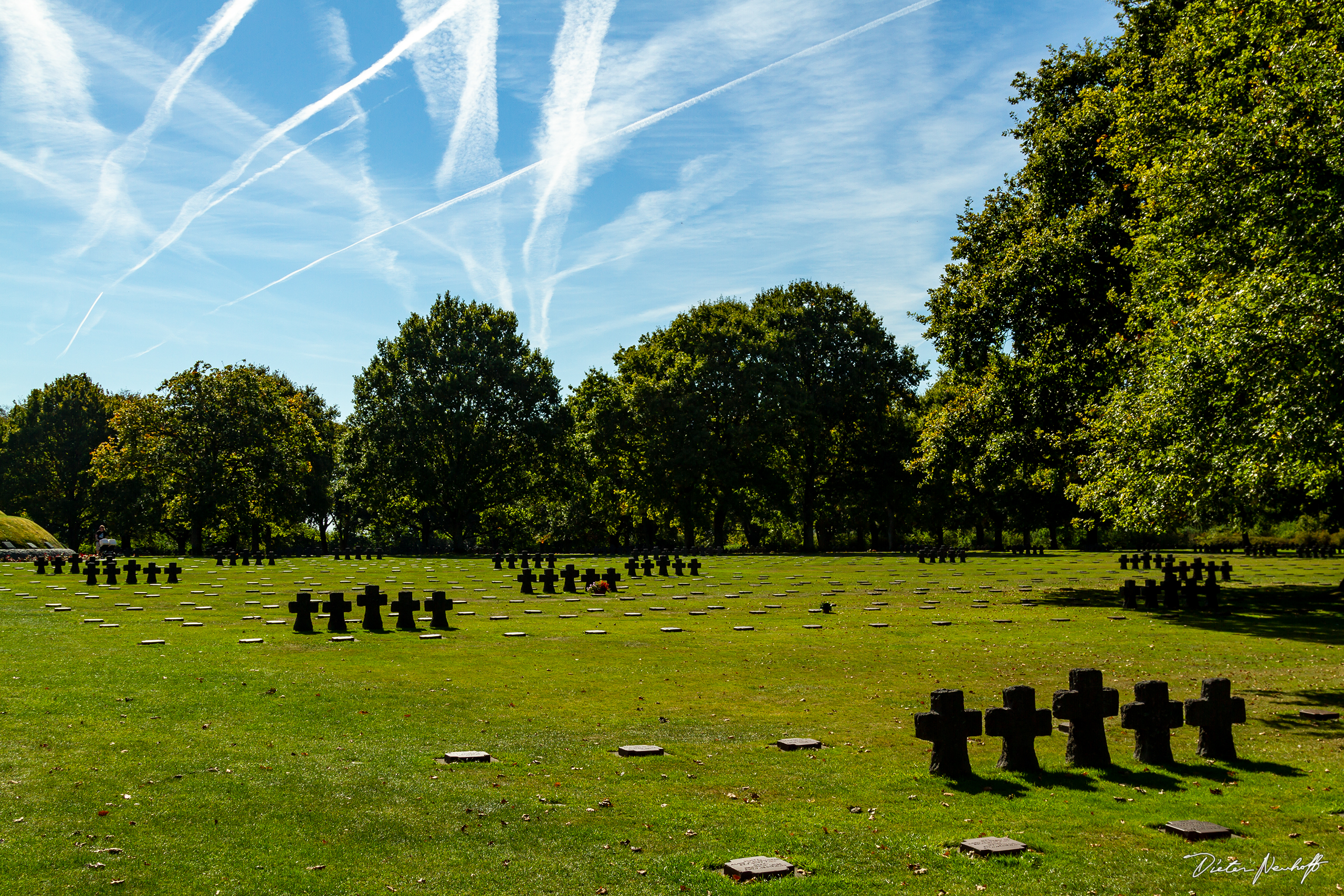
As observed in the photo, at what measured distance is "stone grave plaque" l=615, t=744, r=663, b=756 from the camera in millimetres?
8367

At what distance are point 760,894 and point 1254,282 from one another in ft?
45.1

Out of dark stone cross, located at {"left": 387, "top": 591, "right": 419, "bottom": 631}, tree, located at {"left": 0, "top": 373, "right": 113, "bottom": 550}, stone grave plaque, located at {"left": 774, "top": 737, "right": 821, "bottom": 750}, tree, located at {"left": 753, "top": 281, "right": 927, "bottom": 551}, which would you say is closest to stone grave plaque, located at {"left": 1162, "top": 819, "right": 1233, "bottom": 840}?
stone grave plaque, located at {"left": 774, "top": 737, "right": 821, "bottom": 750}

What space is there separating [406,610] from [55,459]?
3232 inches

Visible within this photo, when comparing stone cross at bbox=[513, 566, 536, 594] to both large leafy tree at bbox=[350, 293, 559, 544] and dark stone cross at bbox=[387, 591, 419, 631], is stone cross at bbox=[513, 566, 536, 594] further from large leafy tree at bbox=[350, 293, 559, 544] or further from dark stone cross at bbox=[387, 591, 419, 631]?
large leafy tree at bbox=[350, 293, 559, 544]

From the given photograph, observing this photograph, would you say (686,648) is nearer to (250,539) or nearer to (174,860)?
(174,860)

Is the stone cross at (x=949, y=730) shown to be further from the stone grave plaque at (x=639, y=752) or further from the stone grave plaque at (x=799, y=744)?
the stone grave plaque at (x=639, y=752)

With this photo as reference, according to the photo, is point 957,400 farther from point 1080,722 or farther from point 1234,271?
point 1080,722

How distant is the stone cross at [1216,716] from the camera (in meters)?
8.43

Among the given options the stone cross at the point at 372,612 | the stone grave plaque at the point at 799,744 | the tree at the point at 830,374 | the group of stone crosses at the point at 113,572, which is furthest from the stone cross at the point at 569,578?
the tree at the point at 830,374

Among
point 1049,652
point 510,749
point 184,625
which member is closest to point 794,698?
point 510,749

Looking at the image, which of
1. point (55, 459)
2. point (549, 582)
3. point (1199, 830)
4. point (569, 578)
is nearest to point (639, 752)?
point (1199, 830)

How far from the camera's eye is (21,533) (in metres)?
55.7

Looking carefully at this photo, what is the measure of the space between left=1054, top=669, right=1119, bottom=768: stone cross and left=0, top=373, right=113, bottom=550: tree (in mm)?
91219

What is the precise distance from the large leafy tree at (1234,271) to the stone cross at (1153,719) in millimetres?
7954
